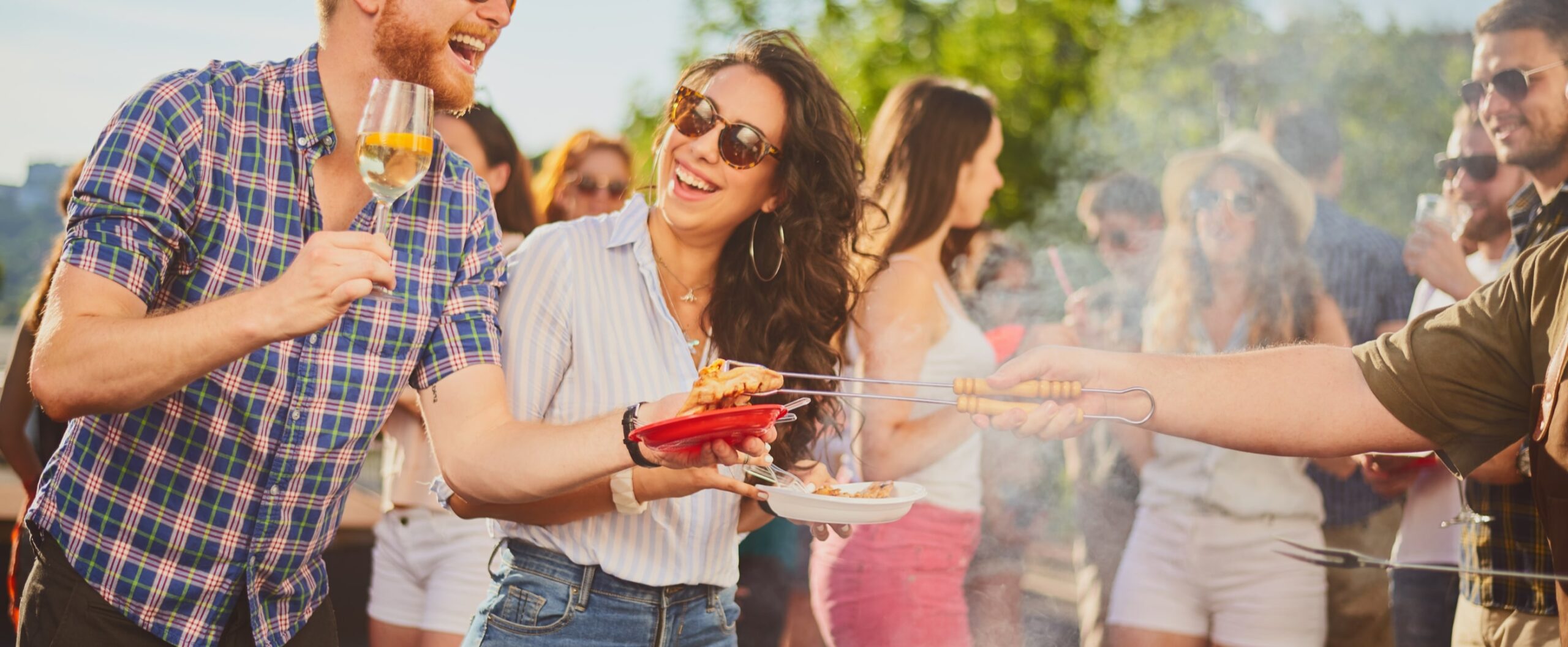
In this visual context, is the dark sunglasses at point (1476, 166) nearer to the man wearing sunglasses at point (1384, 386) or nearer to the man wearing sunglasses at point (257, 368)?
the man wearing sunglasses at point (1384, 386)

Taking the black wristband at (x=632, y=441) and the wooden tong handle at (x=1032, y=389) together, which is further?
the wooden tong handle at (x=1032, y=389)

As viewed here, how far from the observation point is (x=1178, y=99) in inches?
472

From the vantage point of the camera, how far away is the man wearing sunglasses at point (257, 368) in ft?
6.21

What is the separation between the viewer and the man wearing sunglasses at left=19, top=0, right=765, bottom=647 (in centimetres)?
189

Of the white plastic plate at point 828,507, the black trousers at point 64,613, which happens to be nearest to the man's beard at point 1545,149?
the white plastic plate at point 828,507

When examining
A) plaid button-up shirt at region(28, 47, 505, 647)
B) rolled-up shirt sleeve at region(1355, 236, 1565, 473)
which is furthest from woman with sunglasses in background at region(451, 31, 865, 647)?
rolled-up shirt sleeve at region(1355, 236, 1565, 473)

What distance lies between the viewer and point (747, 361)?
105 inches

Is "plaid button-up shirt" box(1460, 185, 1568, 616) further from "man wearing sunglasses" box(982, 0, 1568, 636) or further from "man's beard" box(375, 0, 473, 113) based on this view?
"man's beard" box(375, 0, 473, 113)

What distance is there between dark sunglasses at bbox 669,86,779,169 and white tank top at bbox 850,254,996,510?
102cm

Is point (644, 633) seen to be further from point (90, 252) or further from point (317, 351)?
point (90, 252)

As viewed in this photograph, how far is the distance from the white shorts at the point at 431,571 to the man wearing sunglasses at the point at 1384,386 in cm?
203

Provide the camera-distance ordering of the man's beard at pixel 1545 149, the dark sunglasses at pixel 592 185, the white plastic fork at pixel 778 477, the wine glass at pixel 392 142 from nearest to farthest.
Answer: the wine glass at pixel 392 142 < the white plastic fork at pixel 778 477 < the man's beard at pixel 1545 149 < the dark sunglasses at pixel 592 185

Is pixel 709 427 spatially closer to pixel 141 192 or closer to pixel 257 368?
pixel 257 368

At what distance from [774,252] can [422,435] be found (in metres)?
1.69
